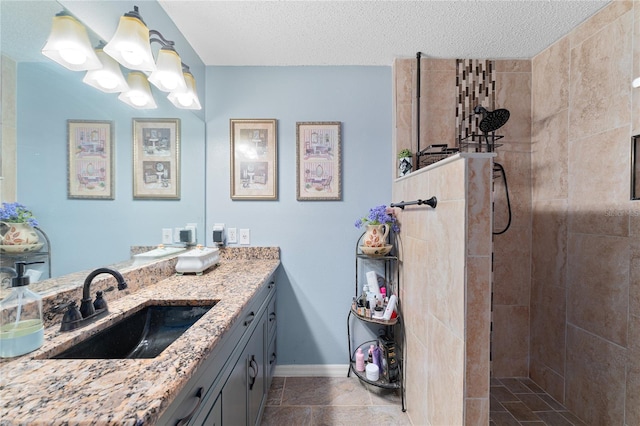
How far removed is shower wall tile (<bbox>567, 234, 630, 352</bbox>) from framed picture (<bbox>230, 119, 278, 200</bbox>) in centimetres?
207

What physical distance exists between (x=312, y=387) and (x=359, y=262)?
98 centimetres

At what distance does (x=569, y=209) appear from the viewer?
1599 millimetres

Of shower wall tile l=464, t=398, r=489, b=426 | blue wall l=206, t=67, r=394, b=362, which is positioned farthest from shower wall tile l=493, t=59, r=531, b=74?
shower wall tile l=464, t=398, r=489, b=426

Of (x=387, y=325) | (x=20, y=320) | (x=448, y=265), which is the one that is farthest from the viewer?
(x=387, y=325)

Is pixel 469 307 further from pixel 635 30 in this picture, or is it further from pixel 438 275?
pixel 635 30

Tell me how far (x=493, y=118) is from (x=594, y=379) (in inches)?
66.1

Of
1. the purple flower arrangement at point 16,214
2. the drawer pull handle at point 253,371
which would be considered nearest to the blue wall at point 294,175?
the drawer pull handle at point 253,371

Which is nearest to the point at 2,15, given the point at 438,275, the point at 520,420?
the point at 438,275

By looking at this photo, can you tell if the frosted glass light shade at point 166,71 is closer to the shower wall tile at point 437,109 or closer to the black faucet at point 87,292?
the black faucet at point 87,292

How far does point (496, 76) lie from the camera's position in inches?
73.8

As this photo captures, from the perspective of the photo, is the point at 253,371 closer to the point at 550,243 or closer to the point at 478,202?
the point at 478,202

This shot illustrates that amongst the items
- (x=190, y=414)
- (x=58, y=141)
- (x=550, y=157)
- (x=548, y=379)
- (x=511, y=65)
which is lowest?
(x=548, y=379)

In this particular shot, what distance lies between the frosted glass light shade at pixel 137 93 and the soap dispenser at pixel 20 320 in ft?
3.08

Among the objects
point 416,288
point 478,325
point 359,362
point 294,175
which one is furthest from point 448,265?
point 294,175
